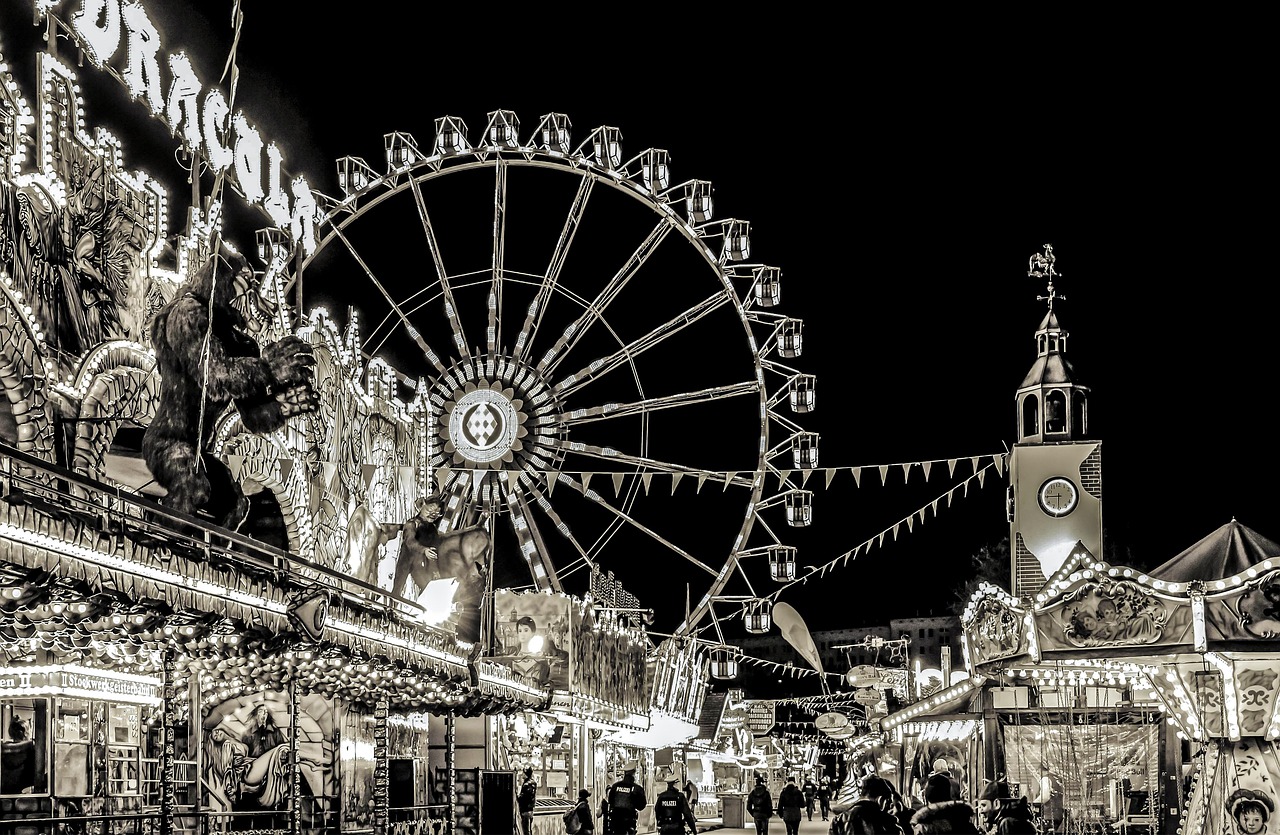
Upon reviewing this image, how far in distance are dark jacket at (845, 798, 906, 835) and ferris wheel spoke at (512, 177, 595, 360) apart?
17679 mm

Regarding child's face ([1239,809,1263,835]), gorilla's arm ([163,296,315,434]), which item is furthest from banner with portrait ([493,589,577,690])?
child's face ([1239,809,1263,835])

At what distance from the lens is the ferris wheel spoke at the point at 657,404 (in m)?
28.6

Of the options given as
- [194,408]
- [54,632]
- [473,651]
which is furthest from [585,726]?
[54,632]

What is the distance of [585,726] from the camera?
114ft

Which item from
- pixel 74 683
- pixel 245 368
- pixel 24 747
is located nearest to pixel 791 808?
pixel 245 368

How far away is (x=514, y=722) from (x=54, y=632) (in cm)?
1714

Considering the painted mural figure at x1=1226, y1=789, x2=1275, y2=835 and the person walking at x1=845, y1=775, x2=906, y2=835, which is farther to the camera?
the painted mural figure at x1=1226, y1=789, x2=1275, y2=835

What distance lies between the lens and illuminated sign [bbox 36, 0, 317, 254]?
15.7 metres

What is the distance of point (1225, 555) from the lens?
18.7 metres

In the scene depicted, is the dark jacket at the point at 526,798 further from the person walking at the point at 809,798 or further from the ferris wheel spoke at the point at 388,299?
the person walking at the point at 809,798

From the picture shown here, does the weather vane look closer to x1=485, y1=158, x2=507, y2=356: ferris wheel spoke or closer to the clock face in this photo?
the clock face

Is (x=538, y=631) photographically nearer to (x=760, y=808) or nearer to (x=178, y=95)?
(x=760, y=808)

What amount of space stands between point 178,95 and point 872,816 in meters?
10.6

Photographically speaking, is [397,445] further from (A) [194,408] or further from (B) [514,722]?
(A) [194,408]
